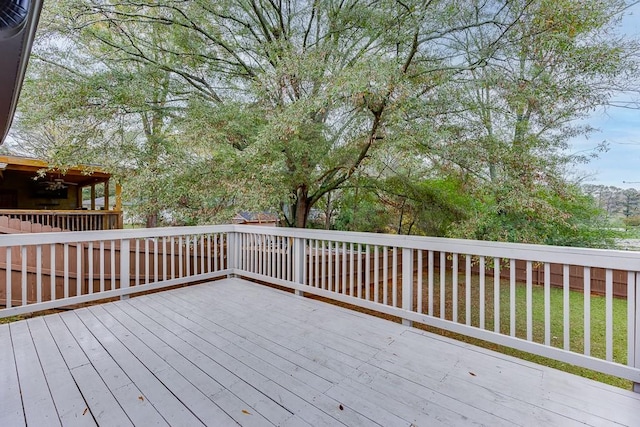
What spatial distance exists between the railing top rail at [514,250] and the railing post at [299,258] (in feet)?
1.08

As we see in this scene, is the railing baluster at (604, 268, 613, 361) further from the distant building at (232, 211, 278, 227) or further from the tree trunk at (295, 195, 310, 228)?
the tree trunk at (295, 195, 310, 228)

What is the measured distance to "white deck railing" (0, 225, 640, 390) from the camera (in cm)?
230

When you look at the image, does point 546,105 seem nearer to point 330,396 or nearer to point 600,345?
point 600,345

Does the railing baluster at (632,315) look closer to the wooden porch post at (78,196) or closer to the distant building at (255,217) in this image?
the distant building at (255,217)

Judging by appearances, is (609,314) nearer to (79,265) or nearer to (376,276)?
(376,276)

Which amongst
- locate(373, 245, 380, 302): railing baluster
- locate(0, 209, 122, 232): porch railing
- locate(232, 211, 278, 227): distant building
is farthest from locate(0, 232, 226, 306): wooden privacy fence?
locate(0, 209, 122, 232): porch railing

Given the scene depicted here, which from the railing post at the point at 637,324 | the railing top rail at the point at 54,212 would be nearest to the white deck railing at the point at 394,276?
the railing post at the point at 637,324

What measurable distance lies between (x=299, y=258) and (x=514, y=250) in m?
2.63

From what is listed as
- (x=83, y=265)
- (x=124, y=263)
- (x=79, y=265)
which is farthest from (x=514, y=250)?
(x=83, y=265)

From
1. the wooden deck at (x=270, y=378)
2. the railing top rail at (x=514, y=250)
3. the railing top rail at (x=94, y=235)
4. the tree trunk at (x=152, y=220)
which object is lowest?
the wooden deck at (x=270, y=378)

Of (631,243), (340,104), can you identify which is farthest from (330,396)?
(631,243)

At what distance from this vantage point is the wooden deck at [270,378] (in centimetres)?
185

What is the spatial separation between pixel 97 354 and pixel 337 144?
13.3ft

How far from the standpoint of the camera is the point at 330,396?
6.66ft
